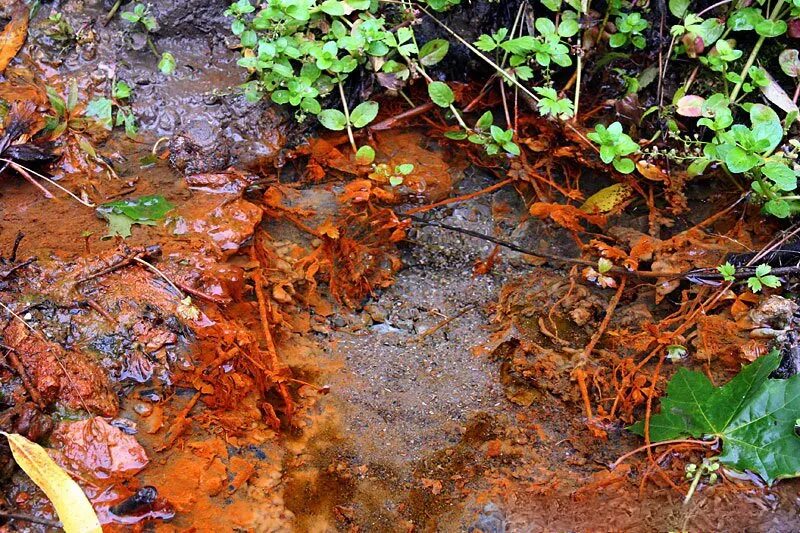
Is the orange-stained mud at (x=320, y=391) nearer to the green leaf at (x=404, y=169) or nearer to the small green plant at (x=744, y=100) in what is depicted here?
the green leaf at (x=404, y=169)

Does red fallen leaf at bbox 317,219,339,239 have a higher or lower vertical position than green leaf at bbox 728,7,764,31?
lower

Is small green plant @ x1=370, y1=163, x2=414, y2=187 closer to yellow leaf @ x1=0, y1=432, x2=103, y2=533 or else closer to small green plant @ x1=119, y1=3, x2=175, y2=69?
small green plant @ x1=119, y1=3, x2=175, y2=69

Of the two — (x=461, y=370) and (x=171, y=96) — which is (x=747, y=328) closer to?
(x=461, y=370)

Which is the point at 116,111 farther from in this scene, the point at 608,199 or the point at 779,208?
the point at 779,208

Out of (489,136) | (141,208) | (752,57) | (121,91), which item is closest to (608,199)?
(489,136)

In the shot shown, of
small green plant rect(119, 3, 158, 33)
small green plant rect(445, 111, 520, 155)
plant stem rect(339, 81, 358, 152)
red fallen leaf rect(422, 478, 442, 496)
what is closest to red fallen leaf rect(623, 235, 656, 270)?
small green plant rect(445, 111, 520, 155)
